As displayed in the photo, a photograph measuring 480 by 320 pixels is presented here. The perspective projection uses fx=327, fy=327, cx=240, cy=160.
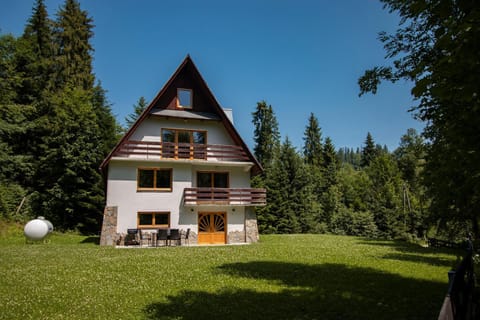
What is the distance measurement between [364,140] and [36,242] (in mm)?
63620

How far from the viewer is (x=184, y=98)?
2181 cm

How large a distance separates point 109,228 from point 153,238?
2.57 metres

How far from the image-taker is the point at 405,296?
7.64 m

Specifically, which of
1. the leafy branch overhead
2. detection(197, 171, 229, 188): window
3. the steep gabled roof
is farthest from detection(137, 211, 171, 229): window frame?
the leafy branch overhead

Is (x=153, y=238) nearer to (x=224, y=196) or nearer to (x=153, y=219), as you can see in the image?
(x=153, y=219)

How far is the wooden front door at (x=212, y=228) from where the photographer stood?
68.6ft

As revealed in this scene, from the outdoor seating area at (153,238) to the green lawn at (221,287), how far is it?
5792 millimetres

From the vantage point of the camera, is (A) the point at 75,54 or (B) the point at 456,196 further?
(A) the point at 75,54

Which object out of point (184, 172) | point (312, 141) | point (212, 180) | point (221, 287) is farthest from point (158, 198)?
point (312, 141)

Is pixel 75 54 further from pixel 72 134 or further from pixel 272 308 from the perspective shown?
pixel 272 308

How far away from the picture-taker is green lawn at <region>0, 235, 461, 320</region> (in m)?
6.55

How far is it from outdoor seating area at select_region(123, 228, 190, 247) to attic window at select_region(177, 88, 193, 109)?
811cm

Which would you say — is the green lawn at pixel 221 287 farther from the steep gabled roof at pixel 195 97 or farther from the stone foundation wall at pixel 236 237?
the steep gabled roof at pixel 195 97

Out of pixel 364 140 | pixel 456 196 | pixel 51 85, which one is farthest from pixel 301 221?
pixel 364 140
